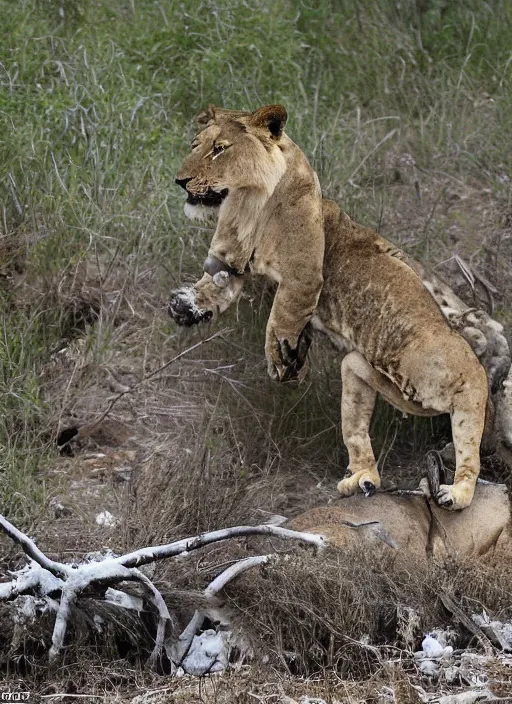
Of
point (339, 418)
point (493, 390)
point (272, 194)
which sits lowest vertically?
point (339, 418)

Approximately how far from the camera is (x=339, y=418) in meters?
6.22

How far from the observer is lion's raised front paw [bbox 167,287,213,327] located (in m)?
5.31

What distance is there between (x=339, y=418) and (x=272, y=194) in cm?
131

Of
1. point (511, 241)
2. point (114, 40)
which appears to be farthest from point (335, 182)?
point (114, 40)

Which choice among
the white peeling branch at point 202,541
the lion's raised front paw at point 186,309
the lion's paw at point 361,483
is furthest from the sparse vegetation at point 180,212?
the lion's raised front paw at point 186,309

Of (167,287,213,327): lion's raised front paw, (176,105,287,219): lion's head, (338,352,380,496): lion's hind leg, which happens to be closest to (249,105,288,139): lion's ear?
(176,105,287,219): lion's head

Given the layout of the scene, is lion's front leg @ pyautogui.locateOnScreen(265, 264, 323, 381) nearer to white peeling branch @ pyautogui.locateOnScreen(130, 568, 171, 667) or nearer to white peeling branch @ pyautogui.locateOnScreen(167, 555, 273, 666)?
white peeling branch @ pyautogui.locateOnScreen(167, 555, 273, 666)

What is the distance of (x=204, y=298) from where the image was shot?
17.6 feet

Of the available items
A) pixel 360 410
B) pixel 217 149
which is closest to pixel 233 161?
pixel 217 149

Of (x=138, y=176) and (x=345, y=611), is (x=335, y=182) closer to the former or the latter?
(x=138, y=176)

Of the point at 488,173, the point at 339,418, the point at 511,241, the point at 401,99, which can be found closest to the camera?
the point at 339,418

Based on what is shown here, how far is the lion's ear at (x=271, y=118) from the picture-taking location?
5277 mm

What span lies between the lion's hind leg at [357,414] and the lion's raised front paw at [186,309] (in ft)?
2.21

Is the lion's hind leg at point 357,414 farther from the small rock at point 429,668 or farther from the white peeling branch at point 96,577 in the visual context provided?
the small rock at point 429,668
